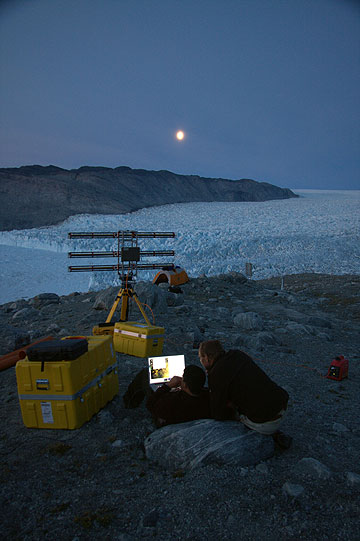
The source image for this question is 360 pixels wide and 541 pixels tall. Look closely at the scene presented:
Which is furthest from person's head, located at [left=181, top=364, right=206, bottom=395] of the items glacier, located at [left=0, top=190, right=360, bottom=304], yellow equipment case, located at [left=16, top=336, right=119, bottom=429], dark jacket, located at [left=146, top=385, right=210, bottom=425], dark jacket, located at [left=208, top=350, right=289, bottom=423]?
glacier, located at [left=0, top=190, right=360, bottom=304]

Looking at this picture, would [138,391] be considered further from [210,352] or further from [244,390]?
[244,390]

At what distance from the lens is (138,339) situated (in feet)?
17.7

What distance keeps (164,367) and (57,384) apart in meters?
1.29

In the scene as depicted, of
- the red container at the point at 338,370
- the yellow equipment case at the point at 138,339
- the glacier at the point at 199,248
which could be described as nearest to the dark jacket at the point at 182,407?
the yellow equipment case at the point at 138,339

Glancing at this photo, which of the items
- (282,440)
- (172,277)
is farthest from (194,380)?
(172,277)

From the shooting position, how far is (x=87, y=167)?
147 ft

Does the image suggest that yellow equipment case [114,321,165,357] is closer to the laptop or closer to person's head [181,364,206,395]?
the laptop

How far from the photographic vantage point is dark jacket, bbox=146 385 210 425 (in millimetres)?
3084

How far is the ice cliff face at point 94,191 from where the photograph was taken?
29.5m

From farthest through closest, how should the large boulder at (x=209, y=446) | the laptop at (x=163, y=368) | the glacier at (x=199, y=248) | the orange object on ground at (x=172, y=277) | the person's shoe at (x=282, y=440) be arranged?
the glacier at (x=199, y=248), the orange object on ground at (x=172, y=277), the laptop at (x=163, y=368), the person's shoe at (x=282, y=440), the large boulder at (x=209, y=446)

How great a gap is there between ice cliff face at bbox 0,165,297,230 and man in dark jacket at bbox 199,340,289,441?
27.2 m

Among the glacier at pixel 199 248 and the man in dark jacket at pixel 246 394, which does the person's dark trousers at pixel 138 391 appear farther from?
the glacier at pixel 199 248

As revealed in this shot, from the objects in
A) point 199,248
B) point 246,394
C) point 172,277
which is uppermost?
point 199,248

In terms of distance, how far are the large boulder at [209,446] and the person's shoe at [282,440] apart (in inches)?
4.7
